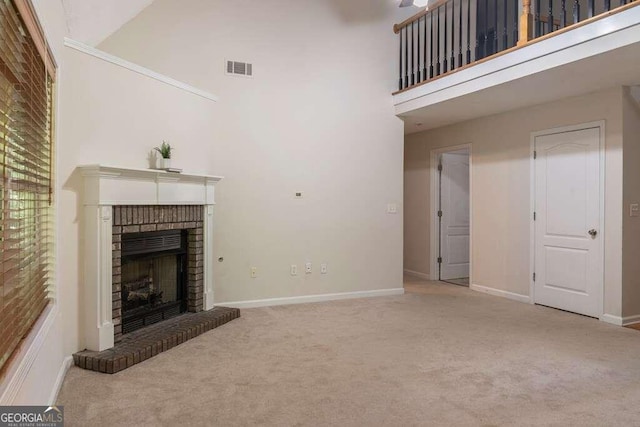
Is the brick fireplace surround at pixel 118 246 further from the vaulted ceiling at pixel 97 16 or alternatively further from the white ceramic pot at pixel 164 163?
the vaulted ceiling at pixel 97 16

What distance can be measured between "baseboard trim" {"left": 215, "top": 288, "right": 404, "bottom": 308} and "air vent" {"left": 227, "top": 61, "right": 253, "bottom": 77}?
253 centimetres

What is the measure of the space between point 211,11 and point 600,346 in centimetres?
488

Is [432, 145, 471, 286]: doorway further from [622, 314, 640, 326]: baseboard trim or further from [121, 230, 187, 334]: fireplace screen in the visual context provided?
[121, 230, 187, 334]: fireplace screen

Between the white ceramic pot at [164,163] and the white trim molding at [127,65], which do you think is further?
the white ceramic pot at [164,163]

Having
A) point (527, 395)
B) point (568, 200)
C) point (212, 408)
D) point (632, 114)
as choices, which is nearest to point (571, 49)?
point (632, 114)

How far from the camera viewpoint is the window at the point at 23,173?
1620 mm

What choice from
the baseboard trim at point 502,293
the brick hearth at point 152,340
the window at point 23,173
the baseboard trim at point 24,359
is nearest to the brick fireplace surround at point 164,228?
the brick hearth at point 152,340

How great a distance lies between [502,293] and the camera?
5.57m

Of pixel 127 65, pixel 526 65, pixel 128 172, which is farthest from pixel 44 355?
pixel 526 65

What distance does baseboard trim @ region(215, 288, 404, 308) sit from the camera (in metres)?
4.91

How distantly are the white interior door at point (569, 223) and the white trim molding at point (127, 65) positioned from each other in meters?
3.80

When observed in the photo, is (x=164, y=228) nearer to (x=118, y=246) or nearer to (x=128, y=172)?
(x=118, y=246)

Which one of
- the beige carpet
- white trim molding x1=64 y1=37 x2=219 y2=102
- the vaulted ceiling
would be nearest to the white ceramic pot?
white trim molding x1=64 y1=37 x2=219 y2=102

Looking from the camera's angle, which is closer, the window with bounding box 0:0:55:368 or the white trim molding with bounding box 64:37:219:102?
the window with bounding box 0:0:55:368
